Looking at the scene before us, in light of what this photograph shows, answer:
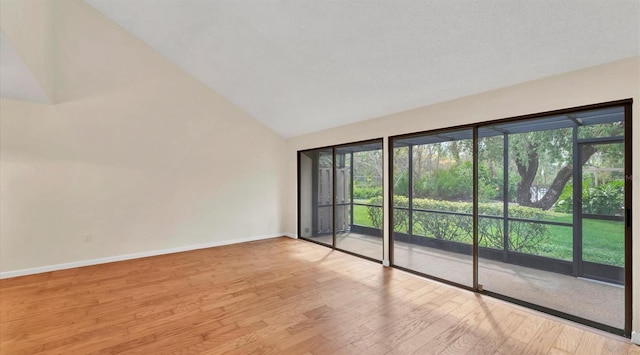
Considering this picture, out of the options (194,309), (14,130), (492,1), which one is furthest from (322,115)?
(14,130)

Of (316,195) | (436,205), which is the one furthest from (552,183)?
(316,195)

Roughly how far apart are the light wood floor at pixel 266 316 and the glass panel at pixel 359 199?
1.00 meters

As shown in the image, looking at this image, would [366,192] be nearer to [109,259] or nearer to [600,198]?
[600,198]

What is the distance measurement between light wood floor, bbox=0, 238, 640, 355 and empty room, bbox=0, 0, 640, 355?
1.0 inches

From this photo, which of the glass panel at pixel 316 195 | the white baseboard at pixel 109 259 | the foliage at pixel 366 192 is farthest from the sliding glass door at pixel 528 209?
the white baseboard at pixel 109 259

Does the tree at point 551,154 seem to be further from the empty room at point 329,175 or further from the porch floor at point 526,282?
the porch floor at point 526,282

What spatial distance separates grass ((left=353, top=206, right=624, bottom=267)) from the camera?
2.49 metres

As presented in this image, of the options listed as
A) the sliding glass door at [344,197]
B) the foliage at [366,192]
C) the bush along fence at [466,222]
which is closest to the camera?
the bush along fence at [466,222]

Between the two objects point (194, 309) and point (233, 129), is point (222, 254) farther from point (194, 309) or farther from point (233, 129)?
point (233, 129)

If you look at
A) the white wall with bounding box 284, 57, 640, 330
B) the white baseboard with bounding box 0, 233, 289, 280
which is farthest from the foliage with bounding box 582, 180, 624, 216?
the white baseboard with bounding box 0, 233, 289, 280

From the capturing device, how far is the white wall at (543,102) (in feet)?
7.15

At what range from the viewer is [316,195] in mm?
5977

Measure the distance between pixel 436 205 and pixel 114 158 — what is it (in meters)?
5.20

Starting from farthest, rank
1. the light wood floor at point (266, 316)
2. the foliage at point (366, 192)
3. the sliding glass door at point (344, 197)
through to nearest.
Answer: the sliding glass door at point (344, 197) → the foliage at point (366, 192) → the light wood floor at point (266, 316)
